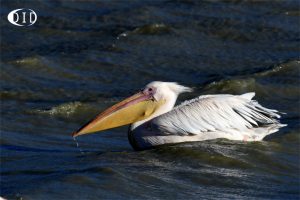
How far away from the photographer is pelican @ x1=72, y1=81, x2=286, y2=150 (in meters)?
8.49

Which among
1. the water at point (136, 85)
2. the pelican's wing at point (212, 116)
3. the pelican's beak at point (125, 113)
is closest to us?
the water at point (136, 85)

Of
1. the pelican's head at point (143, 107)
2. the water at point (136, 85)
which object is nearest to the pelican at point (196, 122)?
the pelican's head at point (143, 107)

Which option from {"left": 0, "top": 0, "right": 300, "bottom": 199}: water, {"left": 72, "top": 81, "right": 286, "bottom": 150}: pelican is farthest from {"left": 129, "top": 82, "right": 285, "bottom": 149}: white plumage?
{"left": 0, "top": 0, "right": 300, "bottom": 199}: water

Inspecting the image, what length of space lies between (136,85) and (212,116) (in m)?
3.21

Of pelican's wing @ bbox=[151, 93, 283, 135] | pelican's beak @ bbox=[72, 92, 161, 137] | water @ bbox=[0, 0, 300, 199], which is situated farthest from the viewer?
pelican's beak @ bbox=[72, 92, 161, 137]

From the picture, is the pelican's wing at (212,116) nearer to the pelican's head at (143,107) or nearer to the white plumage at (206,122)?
the white plumage at (206,122)

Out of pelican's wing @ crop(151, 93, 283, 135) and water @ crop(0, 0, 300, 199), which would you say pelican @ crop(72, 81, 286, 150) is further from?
water @ crop(0, 0, 300, 199)

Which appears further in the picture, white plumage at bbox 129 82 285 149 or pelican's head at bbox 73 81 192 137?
pelican's head at bbox 73 81 192 137

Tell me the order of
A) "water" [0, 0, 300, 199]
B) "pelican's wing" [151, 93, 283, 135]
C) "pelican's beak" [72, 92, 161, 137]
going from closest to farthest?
"water" [0, 0, 300, 199] → "pelican's wing" [151, 93, 283, 135] → "pelican's beak" [72, 92, 161, 137]

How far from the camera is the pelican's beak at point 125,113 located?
871cm

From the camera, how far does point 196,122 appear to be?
27.9 ft

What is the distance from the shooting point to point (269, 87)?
11.1 m

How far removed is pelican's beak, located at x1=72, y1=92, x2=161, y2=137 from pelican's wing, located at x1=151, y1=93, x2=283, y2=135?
1.05 ft

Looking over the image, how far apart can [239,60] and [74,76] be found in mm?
2138
